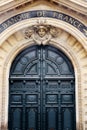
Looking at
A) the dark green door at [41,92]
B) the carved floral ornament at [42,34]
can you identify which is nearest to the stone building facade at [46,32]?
the carved floral ornament at [42,34]

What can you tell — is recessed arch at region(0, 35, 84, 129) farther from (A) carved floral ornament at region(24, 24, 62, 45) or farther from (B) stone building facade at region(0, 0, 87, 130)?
(A) carved floral ornament at region(24, 24, 62, 45)

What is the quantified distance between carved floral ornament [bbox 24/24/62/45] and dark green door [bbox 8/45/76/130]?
282 millimetres

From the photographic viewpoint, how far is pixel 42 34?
1049 cm

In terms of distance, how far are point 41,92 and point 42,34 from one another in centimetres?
Result: 163

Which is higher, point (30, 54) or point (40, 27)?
point (40, 27)

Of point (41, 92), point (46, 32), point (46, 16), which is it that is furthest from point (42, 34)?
point (41, 92)

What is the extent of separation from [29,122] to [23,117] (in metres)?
0.22

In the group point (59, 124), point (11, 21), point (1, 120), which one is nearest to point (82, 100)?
point (59, 124)

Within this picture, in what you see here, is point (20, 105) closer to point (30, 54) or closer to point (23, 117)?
point (23, 117)

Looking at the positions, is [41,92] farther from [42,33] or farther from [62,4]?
[62,4]

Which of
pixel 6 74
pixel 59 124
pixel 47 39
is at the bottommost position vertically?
pixel 59 124

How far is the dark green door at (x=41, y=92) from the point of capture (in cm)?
1048

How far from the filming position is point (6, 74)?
10.3 metres

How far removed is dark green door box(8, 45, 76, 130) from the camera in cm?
1048
